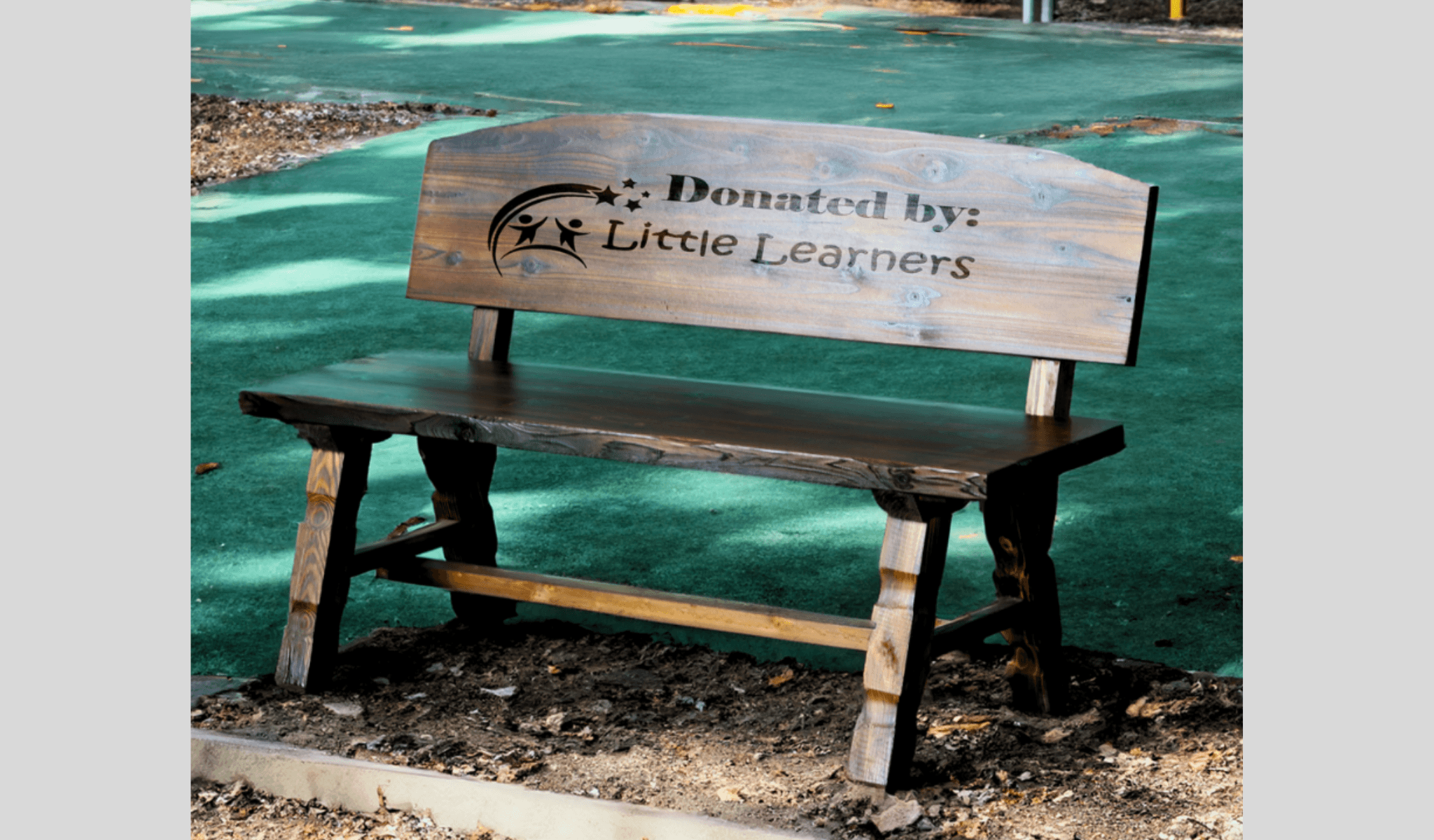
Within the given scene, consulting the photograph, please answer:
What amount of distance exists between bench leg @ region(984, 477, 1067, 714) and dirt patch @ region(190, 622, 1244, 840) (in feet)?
0.19

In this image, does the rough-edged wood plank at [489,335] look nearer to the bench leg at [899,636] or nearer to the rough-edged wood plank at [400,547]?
the rough-edged wood plank at [400,547]

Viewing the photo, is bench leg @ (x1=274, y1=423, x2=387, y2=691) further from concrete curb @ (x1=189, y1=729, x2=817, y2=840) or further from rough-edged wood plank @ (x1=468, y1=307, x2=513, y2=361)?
rough-edged wood plank @ (x1=468, y1=307, x2=513, y2=361)

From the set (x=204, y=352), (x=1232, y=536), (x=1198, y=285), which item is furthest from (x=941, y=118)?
(x=1232, y=536)

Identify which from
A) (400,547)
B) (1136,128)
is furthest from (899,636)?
(1136,128)

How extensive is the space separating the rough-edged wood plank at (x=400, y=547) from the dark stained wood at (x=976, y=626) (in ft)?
3.68

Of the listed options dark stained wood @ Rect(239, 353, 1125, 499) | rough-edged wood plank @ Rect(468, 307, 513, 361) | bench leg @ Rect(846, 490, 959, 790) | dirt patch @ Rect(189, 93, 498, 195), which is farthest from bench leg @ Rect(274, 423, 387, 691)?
dirt patch @ Rect(189, 93, 498, 195)

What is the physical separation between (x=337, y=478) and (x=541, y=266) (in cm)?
66

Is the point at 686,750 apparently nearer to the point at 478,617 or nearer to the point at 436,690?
the point at 436,690

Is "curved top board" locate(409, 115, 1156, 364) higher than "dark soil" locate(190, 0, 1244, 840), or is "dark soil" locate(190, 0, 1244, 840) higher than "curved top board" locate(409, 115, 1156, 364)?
"curved top board" locate(409, 115, 1156, 364)

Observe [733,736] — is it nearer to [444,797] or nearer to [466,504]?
[444,797]

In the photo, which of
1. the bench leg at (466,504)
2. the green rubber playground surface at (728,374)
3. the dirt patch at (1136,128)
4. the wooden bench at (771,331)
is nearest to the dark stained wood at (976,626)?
the wooden bench at (771,331)

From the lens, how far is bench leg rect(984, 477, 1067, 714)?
288 cm

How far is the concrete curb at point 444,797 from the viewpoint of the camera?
97.3 inches

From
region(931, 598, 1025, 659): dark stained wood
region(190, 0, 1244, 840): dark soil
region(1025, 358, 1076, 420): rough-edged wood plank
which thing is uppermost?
region(1025, 358, 1076, 420): rough-edged wood plank
